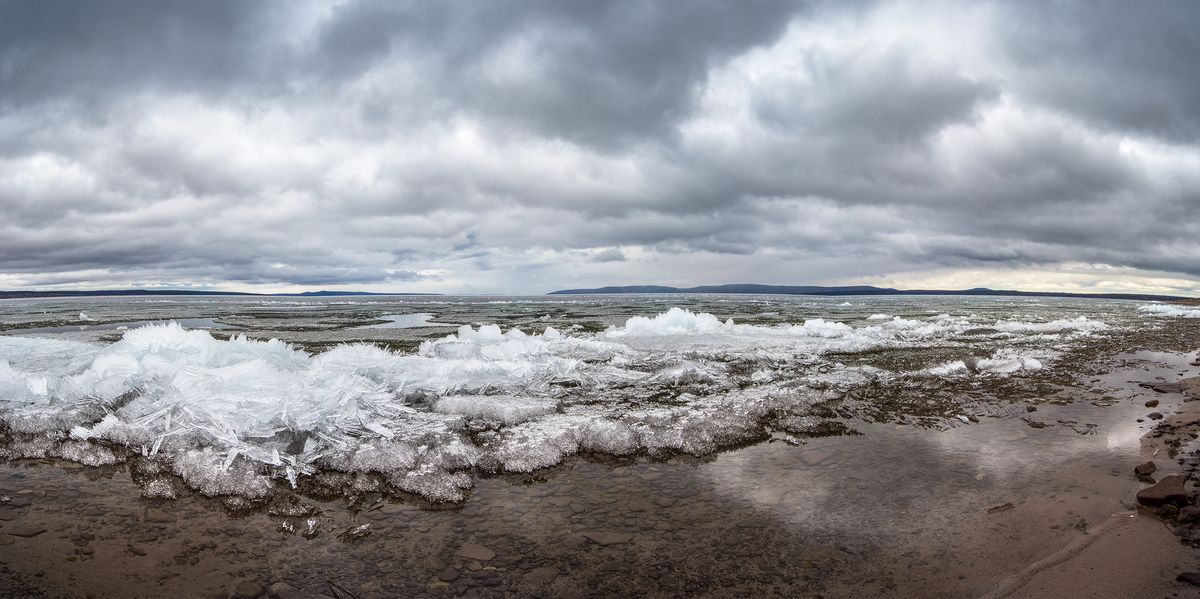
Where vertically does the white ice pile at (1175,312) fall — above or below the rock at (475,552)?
below

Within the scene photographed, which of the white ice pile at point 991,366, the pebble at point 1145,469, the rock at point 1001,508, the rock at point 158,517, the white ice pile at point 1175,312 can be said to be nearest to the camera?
the rock at point 158,517

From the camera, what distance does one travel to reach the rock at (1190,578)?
3.33 m

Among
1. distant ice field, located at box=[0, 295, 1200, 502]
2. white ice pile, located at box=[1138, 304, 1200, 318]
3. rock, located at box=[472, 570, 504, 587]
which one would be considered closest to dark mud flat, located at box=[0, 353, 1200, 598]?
rock, located at box=[472, 570, 504, 587]

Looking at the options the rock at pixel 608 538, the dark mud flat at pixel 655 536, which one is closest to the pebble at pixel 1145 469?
the dark mud flat at pixel 655 536

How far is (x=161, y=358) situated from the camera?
350 inches

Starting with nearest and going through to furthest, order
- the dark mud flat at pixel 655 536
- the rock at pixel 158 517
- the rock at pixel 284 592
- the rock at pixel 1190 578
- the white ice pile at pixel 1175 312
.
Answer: the rock at pixel 1190 578 → the rock at pixel 284 592 → the dark mud flat at pixel 655 536 → the rock at pixel 158 517 → the white ice pile at pixel 1175 312

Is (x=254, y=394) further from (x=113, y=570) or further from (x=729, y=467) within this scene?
(x=729, y=467)

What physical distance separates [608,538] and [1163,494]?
458 cm

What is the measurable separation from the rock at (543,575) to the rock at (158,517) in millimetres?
3076

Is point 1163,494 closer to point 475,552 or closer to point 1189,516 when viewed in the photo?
point 1189,516

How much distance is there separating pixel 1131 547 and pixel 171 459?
834 cm

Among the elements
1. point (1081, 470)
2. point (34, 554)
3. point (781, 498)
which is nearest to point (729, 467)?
point (781, 498)

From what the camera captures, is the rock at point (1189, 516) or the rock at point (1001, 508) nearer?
the rock at point (1189, 516)

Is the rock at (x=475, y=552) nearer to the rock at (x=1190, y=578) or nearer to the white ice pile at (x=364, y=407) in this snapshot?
the white ice pile at (x=364, y=407)
